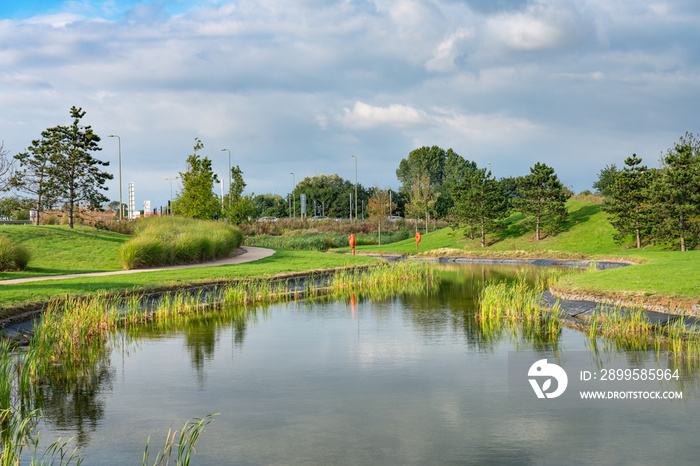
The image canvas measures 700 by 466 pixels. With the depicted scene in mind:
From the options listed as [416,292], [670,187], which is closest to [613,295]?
[416,292]

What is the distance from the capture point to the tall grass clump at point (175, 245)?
2692cm

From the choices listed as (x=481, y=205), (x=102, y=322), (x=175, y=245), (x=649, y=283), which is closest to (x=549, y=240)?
(x=481, y=205)

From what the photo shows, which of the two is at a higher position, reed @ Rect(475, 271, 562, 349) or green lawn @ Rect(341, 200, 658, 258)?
green lawn @ Rect(341, 200, 658, 258)

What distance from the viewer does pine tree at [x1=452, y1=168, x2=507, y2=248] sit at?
171ft

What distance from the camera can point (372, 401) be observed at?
26.8ft

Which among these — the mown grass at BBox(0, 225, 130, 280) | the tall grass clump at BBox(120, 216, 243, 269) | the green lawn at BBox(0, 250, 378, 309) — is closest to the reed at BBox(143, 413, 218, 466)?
the green lawn at BBox(0, 250, 378, 309)

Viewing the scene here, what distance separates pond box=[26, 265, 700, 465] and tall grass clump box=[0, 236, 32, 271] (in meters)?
14.0

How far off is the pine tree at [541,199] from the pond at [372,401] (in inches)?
1506

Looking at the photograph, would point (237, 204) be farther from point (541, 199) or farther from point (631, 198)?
point (631, 198)

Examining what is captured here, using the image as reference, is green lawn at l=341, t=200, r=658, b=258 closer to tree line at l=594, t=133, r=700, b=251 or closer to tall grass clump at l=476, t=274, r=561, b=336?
tree line at l=594, t=133, r=700, b=251

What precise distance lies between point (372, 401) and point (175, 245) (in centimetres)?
2245

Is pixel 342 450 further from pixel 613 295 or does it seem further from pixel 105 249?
pixel 105 249

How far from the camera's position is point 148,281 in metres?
20.7

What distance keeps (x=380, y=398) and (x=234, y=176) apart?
177ft
